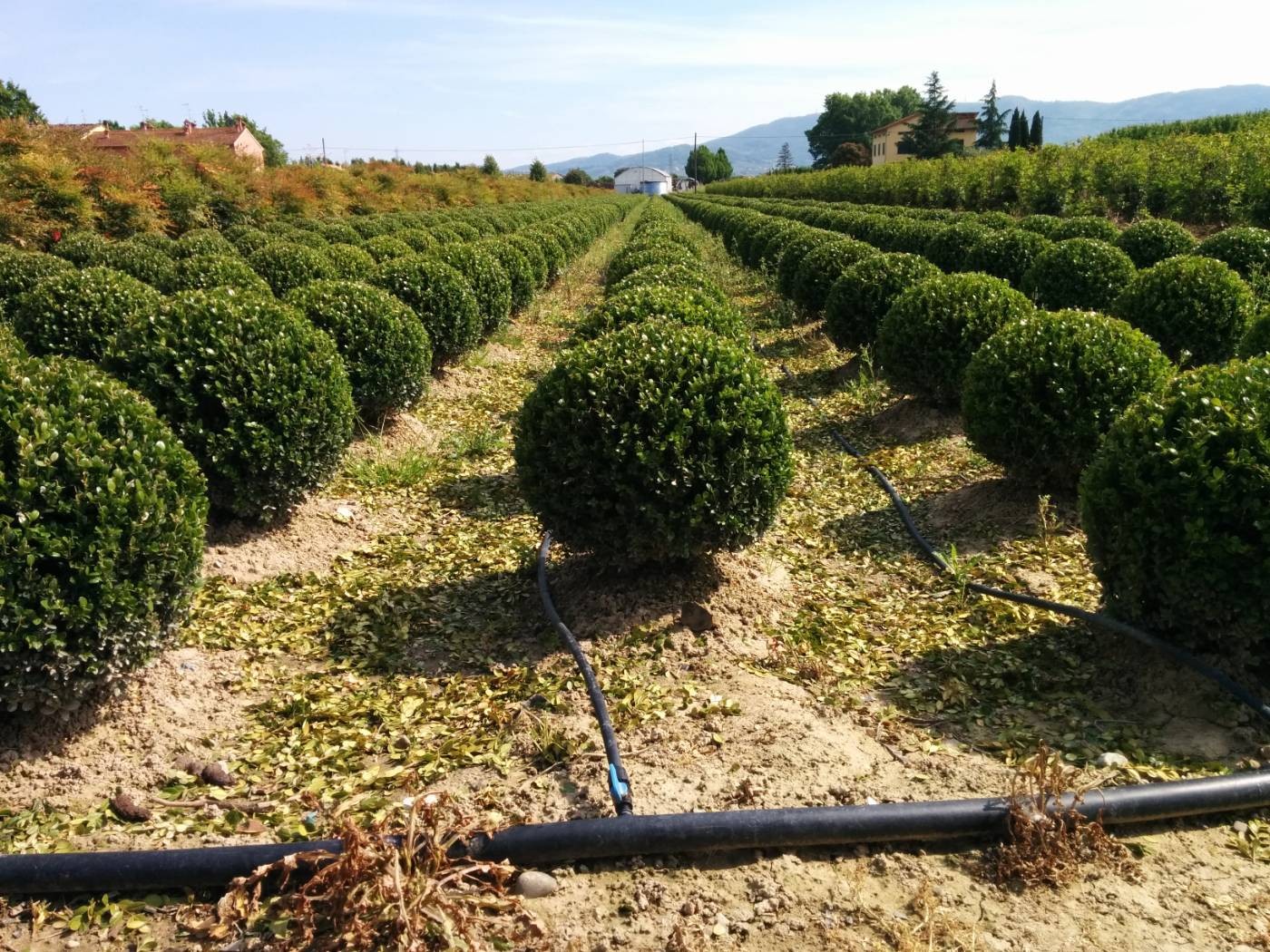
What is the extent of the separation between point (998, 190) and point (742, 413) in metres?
26.8

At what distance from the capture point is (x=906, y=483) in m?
7.09

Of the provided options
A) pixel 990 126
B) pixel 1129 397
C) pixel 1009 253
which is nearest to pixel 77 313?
pixel 1129 397

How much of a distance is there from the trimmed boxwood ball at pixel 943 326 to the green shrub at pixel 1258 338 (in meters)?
1.67

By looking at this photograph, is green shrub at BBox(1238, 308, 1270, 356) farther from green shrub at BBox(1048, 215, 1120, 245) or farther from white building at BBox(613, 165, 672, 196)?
white building at BBox(613, 165, 672, 196)

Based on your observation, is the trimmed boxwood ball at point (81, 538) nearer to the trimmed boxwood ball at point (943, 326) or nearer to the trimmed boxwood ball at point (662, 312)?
the trimmed boxwood ball at point (662, 312)

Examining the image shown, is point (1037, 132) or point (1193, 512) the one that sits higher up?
point (1037, 132)

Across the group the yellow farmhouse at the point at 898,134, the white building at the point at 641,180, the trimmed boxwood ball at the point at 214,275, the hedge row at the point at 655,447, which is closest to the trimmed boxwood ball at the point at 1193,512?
the hedge row at the point at 655,447

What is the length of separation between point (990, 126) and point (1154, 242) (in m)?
81.0

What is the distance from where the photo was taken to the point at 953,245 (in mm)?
14492

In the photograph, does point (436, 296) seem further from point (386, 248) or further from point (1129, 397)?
point (1129, 397)

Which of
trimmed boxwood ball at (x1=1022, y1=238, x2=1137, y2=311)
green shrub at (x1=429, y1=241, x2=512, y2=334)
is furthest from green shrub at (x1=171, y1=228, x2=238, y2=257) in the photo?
trimmed boxwood ball at (x1=1022, y1=238, x2=1137, y2=311)

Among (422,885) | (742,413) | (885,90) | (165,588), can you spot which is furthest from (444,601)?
(885,90)

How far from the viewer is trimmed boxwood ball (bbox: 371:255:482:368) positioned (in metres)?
9.83

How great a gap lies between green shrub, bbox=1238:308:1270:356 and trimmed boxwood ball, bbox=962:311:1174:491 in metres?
1.35
